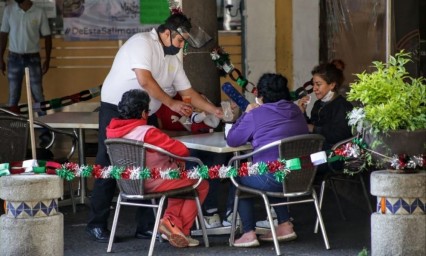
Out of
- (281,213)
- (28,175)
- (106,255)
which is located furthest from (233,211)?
(28,175)

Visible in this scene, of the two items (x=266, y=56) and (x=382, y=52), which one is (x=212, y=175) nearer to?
(x=382, y=52)

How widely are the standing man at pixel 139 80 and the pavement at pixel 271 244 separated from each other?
21cm

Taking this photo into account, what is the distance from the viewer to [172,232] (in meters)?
8.55

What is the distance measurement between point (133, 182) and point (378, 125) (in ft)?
5.89

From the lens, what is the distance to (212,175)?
833 cm

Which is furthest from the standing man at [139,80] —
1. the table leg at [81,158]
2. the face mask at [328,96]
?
the table leg at [81,158]

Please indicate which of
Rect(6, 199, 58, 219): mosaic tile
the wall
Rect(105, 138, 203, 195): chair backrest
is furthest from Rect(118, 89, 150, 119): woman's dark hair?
the wall

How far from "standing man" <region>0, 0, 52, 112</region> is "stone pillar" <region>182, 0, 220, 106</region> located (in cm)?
413

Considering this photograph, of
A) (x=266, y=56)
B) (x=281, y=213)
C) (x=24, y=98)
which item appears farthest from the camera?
(x=24, y=98)

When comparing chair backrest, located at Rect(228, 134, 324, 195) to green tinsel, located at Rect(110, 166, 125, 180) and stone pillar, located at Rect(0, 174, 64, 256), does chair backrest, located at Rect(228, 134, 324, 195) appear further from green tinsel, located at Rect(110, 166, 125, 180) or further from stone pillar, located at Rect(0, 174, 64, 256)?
stone pillar, located at Rect(0, 174, 64, 256)

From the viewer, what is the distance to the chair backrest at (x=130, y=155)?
8125 millimetres

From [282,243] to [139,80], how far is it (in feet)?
5.34

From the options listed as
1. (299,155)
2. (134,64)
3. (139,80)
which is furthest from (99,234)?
(299,155)

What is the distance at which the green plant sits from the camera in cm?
761
